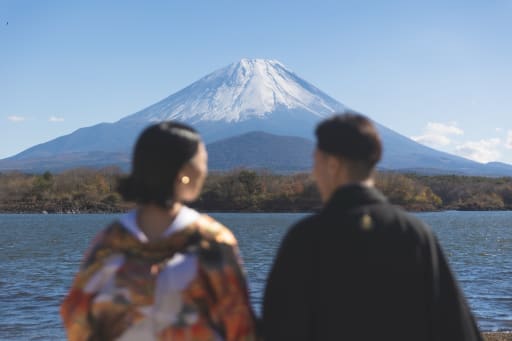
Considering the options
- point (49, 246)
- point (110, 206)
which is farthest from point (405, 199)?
point (49, 246)

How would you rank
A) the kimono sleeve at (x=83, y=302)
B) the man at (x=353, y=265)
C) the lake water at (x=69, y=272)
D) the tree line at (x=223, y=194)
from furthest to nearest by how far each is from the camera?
the tree line at (x=223, y=194)
the lake water at (x=69, y=272)
the kimono sleeve at (x=83, y=302)
the man at (x=353, y=265)

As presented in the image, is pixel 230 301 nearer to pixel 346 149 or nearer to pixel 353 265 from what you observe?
pixel 353 265

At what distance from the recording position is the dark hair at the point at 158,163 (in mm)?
2895

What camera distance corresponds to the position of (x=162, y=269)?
2.87 meters

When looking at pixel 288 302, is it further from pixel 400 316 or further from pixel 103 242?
pixel 103 242

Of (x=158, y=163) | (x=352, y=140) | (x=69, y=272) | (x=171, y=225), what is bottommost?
(x=69, y=272)

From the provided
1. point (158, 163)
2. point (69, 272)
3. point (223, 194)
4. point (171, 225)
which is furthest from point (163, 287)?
point (223, 194)

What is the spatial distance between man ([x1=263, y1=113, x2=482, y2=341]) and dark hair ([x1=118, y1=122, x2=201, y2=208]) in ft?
1.79

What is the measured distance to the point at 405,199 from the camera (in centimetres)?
Answer: 8406

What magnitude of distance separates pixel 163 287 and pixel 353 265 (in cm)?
78

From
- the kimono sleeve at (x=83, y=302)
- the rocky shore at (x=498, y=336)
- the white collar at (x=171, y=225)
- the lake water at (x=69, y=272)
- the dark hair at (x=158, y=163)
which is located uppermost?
the dark hair at (x=158, y=163)

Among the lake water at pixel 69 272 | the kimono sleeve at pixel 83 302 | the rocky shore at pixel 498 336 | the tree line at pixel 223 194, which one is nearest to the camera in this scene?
the kimono sleeve at pixel 83 302

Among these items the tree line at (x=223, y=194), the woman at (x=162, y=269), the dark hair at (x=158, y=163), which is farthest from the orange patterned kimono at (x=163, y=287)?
the tree line at (x=223, y=194)

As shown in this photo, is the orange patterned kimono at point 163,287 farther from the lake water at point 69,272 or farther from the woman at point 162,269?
the lake water at point 69,272
